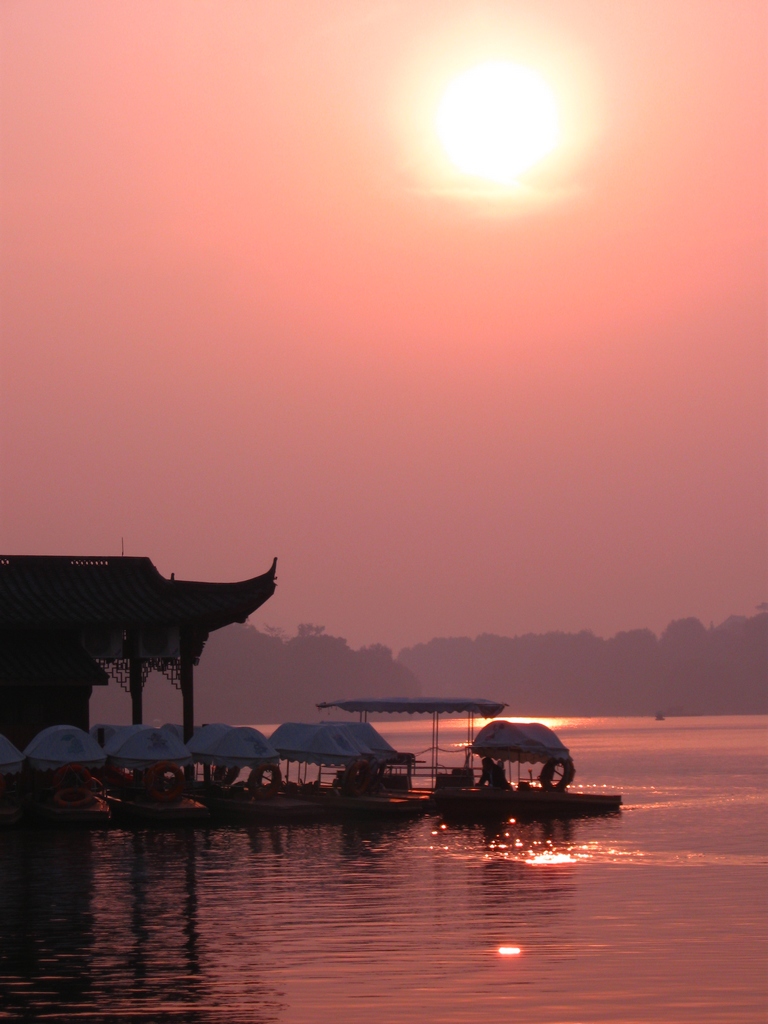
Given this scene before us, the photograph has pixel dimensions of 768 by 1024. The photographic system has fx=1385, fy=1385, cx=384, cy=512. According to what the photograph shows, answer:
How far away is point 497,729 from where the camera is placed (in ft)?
166

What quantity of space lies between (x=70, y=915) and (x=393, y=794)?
27.6 meters

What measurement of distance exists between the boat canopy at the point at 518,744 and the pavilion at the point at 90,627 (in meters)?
10.5

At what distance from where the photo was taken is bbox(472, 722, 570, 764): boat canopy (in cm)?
4962

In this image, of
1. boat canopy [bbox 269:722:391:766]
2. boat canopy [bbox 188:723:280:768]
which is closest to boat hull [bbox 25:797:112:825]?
boat canopy [bbox 188:723:280:768]

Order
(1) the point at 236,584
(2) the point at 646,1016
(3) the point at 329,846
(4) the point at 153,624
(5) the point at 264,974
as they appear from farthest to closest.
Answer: (1) the point at 236,584, (4) the point at 153,624, (3) the point at 329,846, (5) the point at 264,974, (2) the point at 646,1016

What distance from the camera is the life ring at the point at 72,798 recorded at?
41.4 meters

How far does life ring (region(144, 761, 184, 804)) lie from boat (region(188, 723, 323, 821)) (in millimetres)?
2361

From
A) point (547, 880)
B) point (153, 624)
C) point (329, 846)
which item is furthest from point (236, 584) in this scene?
point (547, 880)

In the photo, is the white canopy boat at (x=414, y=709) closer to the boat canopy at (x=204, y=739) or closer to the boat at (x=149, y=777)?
the boat canopy at (x=204, y=739)

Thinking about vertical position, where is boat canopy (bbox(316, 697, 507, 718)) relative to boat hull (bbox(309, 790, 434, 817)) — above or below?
above

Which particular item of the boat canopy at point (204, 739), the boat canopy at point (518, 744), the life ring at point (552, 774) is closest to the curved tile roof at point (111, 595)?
the boat canopy at point (204, 739)

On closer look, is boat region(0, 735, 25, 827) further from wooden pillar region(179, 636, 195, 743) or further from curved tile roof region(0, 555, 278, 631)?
wooden pillar region(179, 636, 195, 743)

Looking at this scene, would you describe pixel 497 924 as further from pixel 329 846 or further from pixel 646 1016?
pixel 329 846

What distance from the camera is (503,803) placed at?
48438 millimetres
